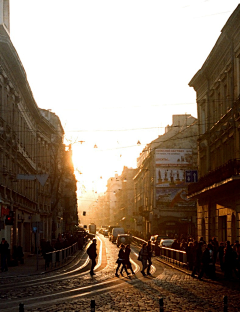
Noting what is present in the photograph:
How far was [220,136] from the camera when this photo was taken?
38.9 meters

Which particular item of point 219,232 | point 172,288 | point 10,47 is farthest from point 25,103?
point 172,288

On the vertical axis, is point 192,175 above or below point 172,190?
above

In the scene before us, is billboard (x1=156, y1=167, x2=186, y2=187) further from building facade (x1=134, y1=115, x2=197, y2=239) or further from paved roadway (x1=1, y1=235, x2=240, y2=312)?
paved roadway (x1=1, y1=235, x2=240, y2=312)

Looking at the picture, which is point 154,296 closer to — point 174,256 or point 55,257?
point 55,257

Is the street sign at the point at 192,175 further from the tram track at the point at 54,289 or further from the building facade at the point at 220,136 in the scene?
the tram track at the point at 54,289

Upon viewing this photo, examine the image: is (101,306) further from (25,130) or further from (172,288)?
(25,130)

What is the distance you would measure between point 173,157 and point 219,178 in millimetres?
40527

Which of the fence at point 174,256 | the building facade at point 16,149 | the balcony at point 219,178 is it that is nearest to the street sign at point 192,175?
the balcony at point 219,178

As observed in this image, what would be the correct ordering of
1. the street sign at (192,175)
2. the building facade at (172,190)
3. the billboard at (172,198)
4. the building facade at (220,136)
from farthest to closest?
the building facade at (172,190) → the billboard at (172,198) → the street sign at (192,175) → the building facade at (220,136)

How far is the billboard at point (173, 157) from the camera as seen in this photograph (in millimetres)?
72750

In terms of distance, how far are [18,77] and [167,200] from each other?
110ft

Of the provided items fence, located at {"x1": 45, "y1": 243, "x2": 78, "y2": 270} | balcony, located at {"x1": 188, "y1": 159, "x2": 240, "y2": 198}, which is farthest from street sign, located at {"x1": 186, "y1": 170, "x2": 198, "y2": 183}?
fence, located at {"x1": 45, "y1": 243, "x2": 78, "y2": 270}

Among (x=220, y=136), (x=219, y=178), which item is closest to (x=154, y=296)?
(x=219, y=178)

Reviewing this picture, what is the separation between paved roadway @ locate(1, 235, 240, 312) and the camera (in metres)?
15.7
